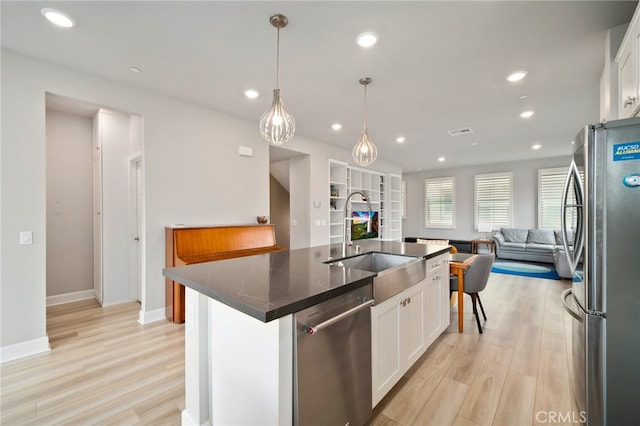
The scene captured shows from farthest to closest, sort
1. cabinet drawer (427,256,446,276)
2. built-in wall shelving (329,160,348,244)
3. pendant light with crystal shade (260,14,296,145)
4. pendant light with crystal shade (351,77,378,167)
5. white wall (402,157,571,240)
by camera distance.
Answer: white wall (402,157,571,240) → built-in wall shelving (329,160,348,244) → pendant light with crystal shade (351,77,378,167) → cabinet drawer (427,256,446,276) → pendant light with crystal shade (260,14,296,145)

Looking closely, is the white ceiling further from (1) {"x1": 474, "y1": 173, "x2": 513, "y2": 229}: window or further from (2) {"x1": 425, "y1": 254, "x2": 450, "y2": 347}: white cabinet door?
(1) {"x1": 474, "y1": 173, "x2": 513, "y2": 229}: window

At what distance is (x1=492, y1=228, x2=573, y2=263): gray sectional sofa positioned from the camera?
6.59 meters

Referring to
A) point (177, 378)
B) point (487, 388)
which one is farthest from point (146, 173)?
point (487, 388)

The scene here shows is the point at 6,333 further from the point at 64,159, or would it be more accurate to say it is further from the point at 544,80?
the point at 544,80

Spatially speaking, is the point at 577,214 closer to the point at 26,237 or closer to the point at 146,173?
the point at 146,173

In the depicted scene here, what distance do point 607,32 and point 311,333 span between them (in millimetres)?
3223

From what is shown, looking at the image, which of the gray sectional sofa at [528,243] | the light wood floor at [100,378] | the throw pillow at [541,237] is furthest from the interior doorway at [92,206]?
the throw pillow at [541,237]

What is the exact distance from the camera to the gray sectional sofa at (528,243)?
6586 mm

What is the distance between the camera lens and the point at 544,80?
9.83 feet

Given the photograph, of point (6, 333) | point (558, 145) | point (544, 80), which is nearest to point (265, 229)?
point (6, 333)

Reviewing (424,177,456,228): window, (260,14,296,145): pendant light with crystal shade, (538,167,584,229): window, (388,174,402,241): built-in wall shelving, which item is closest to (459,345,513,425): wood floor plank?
(260,14,296,145): pendant light with crystal shade

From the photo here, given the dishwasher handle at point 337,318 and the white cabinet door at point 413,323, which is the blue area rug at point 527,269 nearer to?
the white cabinet door at point 413,323

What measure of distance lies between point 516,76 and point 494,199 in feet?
20.6
